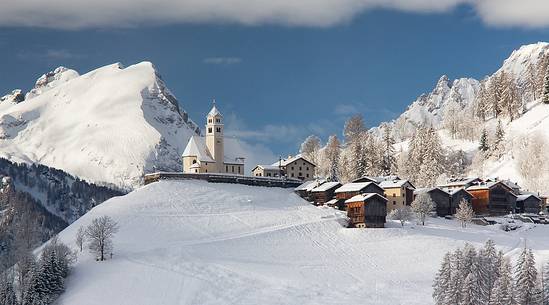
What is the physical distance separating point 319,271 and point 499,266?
2159 centimetres

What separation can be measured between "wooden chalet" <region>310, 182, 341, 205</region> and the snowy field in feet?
13.7

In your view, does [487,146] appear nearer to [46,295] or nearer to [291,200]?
[291,200]

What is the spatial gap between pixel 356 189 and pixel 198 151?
32.2 metres

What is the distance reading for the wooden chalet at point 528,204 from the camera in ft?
398

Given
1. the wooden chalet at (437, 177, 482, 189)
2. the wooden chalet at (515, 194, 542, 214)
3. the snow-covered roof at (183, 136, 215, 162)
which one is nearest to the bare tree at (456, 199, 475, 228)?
the wooden chalet at (437, 177, 482, 189)

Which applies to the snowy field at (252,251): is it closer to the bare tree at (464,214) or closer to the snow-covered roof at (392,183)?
the bare tree at (464,214)

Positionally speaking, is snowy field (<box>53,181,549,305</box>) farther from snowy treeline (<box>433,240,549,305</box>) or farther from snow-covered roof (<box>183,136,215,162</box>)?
snow-covered roof (<box>183,136,215,162</box>)

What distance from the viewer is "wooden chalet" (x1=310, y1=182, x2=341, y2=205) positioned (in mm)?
114812

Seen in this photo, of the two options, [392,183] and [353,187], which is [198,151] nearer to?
[353,187]

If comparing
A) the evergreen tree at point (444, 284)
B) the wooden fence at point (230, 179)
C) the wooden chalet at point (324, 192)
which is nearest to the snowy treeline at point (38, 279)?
the wooden fence at point (230, 179)

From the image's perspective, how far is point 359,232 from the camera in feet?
316

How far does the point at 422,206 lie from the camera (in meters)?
107

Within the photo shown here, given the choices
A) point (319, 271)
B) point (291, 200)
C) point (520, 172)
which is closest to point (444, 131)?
point (520, 172)

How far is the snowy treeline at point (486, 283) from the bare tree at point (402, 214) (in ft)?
123
